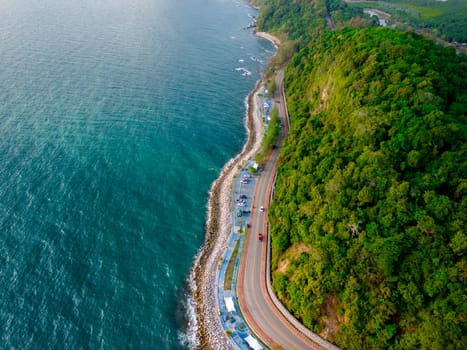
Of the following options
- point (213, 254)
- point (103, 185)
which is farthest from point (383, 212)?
point (103, 185)

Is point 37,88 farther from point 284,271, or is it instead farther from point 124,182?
point 284,271

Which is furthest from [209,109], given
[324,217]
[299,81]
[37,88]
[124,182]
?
[324,217]

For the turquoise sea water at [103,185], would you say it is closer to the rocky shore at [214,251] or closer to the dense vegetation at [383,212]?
the rocky shore at [214,251]

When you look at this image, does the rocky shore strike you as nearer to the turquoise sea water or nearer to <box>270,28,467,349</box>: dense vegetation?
the turquoise sea water

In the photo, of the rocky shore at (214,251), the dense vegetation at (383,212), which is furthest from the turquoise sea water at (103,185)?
the dense vegetation at (383,212)

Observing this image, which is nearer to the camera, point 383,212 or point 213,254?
point 383,212

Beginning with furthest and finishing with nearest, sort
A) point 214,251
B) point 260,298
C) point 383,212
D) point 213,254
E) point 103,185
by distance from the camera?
point 103,185 < point 214,251 < point 213,254 < point 260,298 < point 383,212

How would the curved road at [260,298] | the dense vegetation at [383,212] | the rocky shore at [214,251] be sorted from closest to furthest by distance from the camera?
the dense vegetation at [383,212] → the curved road at [260,298] → the rocky shore at [214,251]

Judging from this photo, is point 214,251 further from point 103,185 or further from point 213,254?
point 103,185
